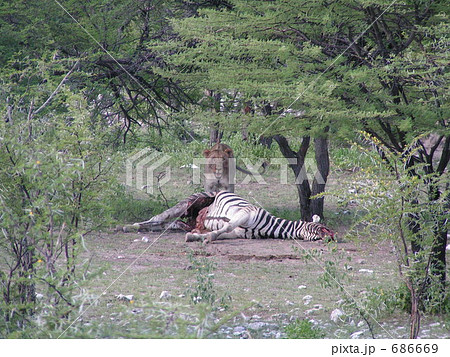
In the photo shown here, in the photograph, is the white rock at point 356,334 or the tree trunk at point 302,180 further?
the tree trunk at point 302,180

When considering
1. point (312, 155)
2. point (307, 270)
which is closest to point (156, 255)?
point (307, 270)

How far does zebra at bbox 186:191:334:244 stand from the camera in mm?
9484

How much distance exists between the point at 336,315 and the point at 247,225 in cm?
445

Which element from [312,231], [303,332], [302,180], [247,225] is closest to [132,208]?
[247,225]

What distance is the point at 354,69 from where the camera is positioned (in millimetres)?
5906

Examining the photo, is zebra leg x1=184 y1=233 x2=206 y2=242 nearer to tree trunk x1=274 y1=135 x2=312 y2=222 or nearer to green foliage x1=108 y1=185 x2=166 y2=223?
green foliage x1=108 y1=185 x2=166 y2=223

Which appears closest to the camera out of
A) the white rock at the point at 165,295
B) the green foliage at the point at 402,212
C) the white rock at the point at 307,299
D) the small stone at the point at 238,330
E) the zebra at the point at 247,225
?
the green foliage at the point at 402,212

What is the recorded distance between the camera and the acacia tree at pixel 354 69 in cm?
547

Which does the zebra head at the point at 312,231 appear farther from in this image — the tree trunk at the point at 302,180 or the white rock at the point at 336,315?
the white rock at the point at 336,315

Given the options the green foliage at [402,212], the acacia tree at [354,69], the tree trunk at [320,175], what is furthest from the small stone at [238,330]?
the tree trunk at [320,175]

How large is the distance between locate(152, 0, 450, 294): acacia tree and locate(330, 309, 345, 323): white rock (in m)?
0.89

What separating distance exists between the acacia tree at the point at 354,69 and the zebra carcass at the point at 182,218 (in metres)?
3.84

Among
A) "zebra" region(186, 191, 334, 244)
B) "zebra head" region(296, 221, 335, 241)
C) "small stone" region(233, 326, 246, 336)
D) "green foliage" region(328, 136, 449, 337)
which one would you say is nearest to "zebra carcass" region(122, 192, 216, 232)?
"zebra" region(186, 191, 334, 244)

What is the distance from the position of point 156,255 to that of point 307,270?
6.91 ft
